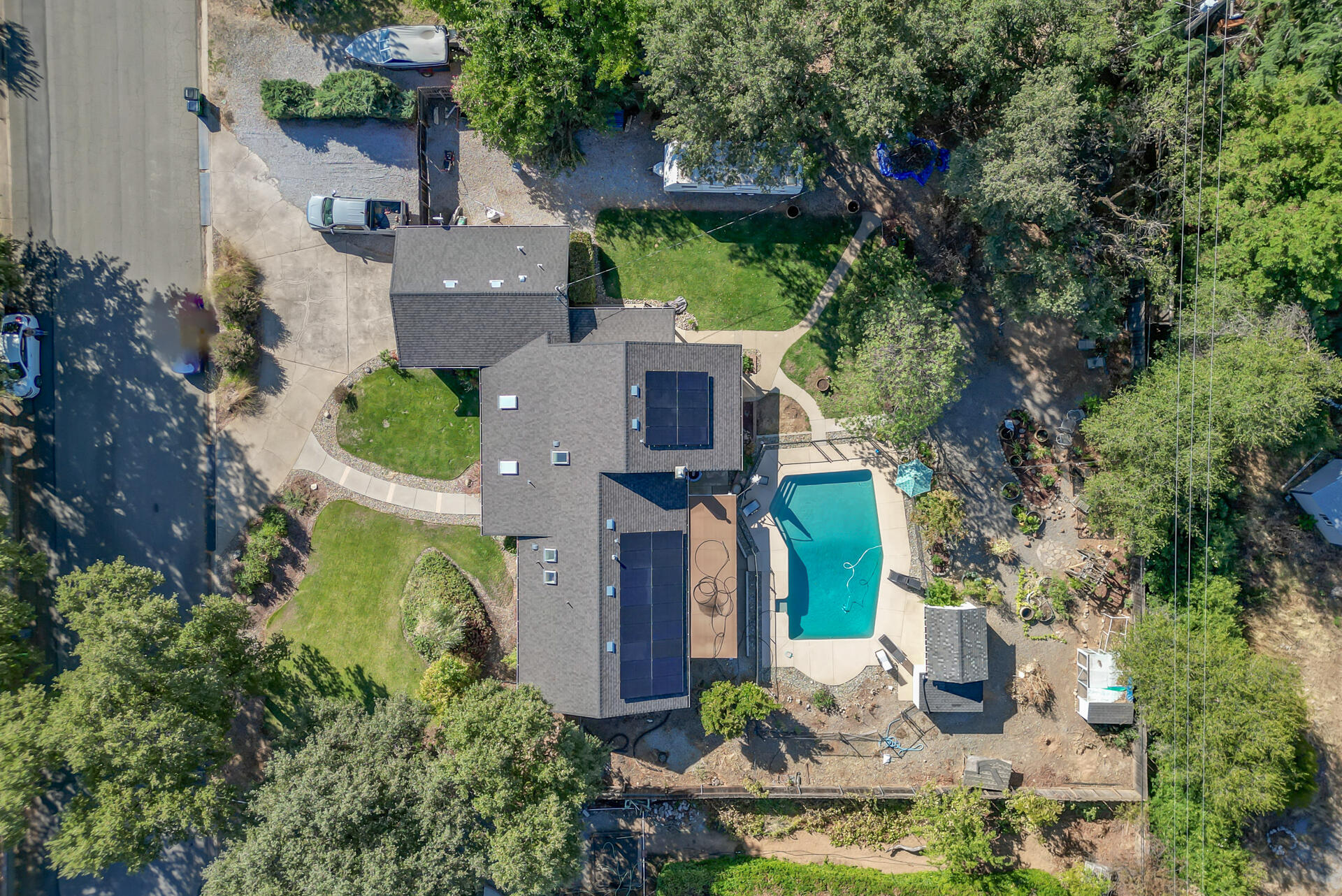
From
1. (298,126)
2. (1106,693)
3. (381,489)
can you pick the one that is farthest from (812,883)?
(298,126)

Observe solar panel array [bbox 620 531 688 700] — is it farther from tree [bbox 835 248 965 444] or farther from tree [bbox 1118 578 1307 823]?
tree [bbox 1118 578 1307 823]

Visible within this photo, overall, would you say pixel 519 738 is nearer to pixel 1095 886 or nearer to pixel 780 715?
pixel 780 715

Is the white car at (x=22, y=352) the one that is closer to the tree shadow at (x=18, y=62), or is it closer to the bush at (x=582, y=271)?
the tree shadow at (x=18, y=62)

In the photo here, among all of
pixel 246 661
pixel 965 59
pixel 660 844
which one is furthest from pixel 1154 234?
pixel 246 661

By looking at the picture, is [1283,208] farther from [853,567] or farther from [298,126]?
[298,126]

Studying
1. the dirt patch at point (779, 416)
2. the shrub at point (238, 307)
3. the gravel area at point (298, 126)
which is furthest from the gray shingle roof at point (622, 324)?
the shrub at point (238, 307)
